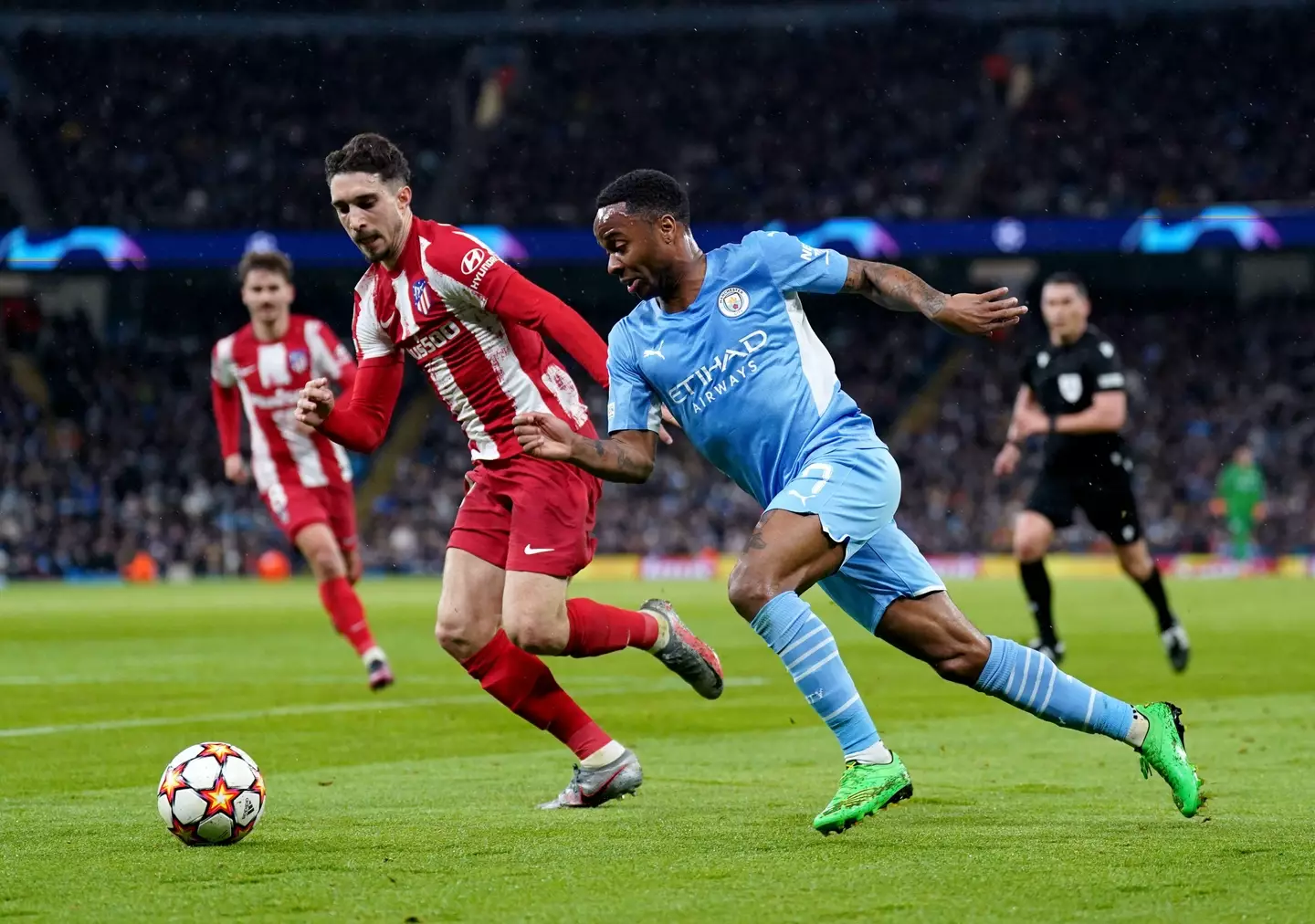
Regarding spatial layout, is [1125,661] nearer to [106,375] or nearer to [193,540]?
[193,540]

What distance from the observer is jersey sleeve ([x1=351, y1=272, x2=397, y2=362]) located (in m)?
6.70

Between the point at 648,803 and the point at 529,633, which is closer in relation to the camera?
the point at 648,803

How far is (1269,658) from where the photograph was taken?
12734mm

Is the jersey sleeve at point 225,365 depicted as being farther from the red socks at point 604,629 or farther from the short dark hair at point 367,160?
the red socks at point 604,629

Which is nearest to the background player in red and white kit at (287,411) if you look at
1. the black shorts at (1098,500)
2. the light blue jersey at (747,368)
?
the black shorts at (1098,500)

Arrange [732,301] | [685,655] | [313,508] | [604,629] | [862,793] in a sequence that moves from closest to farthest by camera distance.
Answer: [862,793] → [732,301] → [604,629] → [685,655] → [313,508]

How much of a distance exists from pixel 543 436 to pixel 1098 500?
25.0 feet

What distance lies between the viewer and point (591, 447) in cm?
525

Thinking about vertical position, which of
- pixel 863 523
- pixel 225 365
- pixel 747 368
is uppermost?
pixel 225 365

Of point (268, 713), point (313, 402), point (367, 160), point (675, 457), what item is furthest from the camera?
point (675, 457)

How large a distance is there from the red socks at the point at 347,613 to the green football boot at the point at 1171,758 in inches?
256

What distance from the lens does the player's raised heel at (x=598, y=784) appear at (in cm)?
612

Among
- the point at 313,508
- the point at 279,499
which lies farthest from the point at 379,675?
the point at 279,499

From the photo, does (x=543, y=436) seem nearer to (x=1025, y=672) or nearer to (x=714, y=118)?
(x=1025, y=672)
